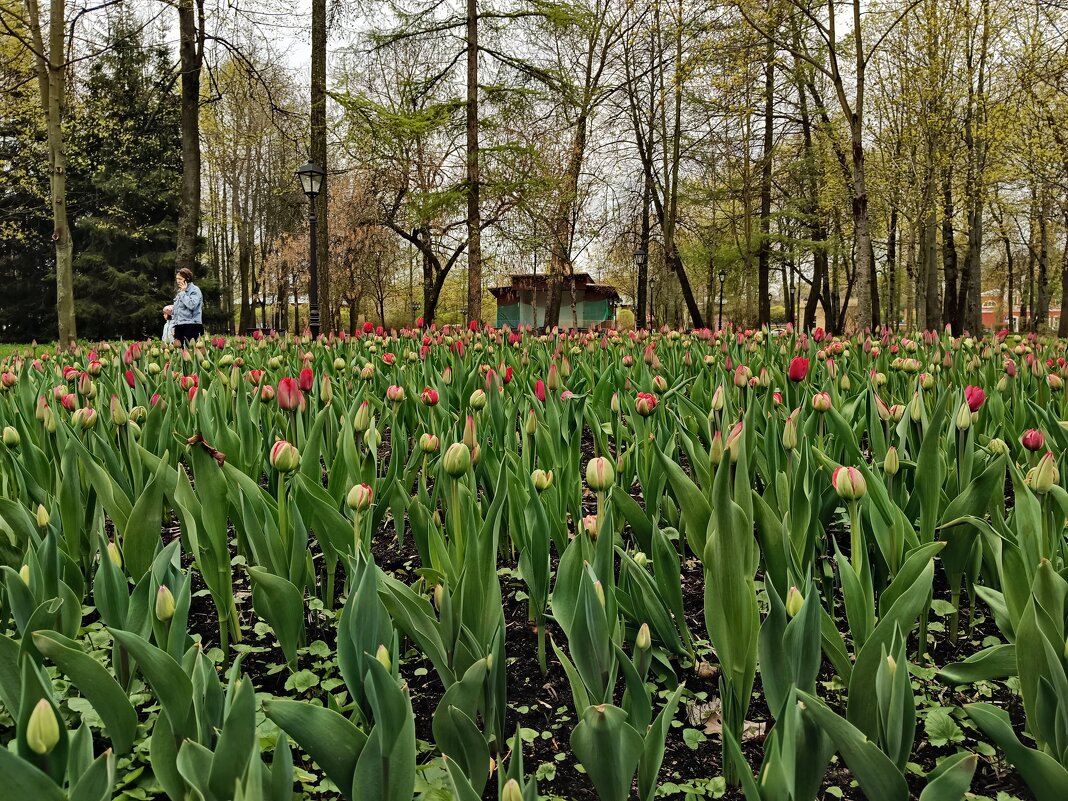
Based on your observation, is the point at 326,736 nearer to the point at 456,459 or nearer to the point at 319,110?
the point at 456,459

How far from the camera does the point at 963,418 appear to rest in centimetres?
202

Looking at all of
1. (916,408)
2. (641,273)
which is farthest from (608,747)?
(641,273)

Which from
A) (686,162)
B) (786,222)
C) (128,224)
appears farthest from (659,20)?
(128,224)

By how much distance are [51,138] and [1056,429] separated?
12.1 meters

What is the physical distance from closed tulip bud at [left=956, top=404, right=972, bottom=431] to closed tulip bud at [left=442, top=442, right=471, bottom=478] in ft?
4.41

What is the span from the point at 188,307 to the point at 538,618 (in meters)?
8.30

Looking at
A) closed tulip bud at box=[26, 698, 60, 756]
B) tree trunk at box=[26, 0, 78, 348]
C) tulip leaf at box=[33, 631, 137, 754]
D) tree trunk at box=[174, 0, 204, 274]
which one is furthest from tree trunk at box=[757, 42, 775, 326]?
closed tulip bud at box=[26, 698, 60, 756]

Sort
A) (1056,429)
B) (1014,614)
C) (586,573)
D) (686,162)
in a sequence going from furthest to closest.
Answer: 1. (686,162)
2. (1056,429)
3. (1014,614)
4. (586,573)

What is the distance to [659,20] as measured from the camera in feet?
56.9

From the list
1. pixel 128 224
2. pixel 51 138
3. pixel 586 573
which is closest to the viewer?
pixel 586 573

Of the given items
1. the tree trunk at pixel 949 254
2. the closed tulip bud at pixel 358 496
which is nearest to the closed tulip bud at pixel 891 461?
the closed tulip bud at pixel 358 496

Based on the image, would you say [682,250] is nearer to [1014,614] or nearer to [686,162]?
[686,162]

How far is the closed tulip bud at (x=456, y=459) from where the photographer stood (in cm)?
159

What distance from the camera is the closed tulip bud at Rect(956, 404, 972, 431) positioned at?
2012 mm
